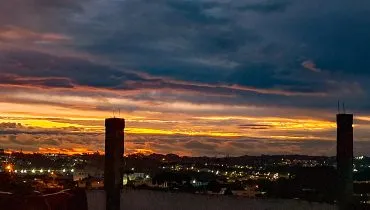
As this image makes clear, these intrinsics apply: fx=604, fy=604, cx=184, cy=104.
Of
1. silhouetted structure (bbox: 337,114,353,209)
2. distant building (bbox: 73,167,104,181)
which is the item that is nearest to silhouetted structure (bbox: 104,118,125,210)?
silhouetted structure (bbox: 337,114,353,209)

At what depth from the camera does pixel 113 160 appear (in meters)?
12.7

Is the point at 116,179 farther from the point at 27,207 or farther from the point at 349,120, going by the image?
the point at 349,120

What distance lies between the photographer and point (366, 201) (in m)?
11.9

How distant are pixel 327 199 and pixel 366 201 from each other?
758 mm

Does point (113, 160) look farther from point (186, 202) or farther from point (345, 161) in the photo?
point (345, 161)

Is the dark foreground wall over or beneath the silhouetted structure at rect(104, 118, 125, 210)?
beneath

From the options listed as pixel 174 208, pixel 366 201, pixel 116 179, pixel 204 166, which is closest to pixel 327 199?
pixel 366 201

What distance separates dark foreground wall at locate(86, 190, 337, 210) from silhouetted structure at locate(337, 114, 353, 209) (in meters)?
0.29

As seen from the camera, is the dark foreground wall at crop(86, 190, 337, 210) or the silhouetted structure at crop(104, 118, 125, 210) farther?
the silhouetted structure at crop(104, 118, 125, 210)

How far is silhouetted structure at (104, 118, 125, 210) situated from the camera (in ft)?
41.8

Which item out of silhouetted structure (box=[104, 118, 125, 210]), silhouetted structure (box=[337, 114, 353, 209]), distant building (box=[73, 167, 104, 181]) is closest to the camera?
silhouetted structure (box=[337, 114, 353, 209])

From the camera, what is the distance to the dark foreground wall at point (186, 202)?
454 inches

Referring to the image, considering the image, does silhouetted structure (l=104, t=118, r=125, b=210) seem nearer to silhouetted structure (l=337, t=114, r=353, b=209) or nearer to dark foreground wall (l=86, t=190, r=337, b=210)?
dark foreground wall (l=86, t=190, r=337, b=210)

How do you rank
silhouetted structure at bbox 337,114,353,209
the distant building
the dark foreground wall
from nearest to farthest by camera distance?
silhouetted structure at bbox 337,114,353,209 → the dark foreground wall → the distant building
